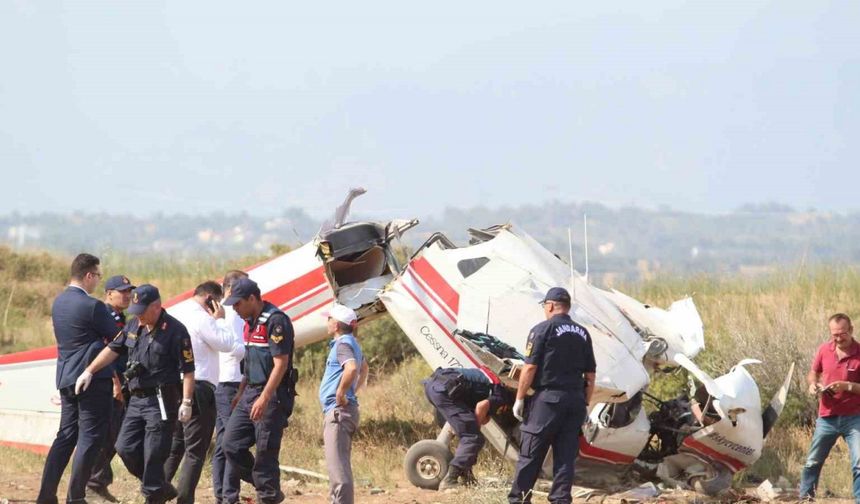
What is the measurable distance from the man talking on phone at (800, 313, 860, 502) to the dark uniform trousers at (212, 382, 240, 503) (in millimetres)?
5076

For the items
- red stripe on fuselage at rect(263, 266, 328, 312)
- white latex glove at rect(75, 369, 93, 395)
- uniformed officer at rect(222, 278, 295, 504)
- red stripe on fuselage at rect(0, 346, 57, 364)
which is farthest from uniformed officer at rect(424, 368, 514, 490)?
red stripe on fuselage at rect(0, 346, 57, 364)

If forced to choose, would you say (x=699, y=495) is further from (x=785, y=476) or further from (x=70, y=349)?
(x=70, y=349)

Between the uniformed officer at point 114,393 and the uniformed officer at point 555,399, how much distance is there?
3.12m

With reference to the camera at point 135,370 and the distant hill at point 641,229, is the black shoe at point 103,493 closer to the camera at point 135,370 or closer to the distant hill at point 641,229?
the camera at point 135,370

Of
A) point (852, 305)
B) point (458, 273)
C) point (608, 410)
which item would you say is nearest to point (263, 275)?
point (458, 273)

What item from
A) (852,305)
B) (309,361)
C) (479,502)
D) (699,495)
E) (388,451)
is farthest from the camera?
(852,305)

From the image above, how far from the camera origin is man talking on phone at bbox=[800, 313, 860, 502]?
1164 cm

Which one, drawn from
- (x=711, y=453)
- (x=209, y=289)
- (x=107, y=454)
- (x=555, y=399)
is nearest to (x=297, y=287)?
(x=107, y=454)

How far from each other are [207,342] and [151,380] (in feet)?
2.95

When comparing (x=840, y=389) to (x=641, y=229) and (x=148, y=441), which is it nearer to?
(x=148, y=441)

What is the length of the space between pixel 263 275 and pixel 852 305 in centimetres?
1032

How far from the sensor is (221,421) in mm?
10602

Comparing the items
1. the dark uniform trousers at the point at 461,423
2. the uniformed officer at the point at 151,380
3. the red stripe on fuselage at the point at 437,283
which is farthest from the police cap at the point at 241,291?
the red stripe on fuselage at the point at 437,283

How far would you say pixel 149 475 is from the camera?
32.0ft
